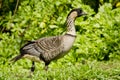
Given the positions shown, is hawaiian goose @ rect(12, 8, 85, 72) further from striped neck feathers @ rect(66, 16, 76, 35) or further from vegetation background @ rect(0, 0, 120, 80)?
vegetation background @ rect(0, 0, 120, 80)

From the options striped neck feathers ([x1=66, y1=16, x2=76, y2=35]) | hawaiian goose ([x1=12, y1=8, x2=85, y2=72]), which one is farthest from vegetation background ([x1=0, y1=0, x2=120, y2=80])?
hawaiian goose ([x1=12, y1=8, x2=85, y2=72])

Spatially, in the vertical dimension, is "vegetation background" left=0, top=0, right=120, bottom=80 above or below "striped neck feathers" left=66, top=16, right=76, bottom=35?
below

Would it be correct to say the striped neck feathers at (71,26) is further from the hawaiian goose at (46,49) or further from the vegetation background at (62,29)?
the vegetation background at (62,29)

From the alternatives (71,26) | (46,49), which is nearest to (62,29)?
(71,26)

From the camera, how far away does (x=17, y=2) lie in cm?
1379

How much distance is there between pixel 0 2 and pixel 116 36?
3.92 m

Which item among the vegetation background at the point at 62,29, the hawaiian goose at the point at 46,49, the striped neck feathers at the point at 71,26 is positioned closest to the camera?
the hawaiian goose at the point at 46,49

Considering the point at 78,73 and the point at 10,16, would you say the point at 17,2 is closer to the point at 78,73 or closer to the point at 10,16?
the point at 10,16

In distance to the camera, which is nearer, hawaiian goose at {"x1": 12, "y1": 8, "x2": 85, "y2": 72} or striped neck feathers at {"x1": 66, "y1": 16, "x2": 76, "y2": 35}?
hawaiian goose at {"x1": 12, "y1": 8, "x2": 85, "y2": 72}

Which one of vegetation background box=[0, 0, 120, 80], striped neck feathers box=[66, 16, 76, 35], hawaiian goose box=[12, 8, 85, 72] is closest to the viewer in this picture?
hawaiian goose box=[12, 8, 85, 72]

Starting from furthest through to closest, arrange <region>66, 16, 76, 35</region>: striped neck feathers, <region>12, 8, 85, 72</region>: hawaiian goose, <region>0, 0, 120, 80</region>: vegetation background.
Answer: <region>0, 0, 120, 80</region>: vegetation background → <region>66, 16, 76, 35</region>: striped neck feathers → <region>12, 8, 85, 72</region>: hawaiian goose

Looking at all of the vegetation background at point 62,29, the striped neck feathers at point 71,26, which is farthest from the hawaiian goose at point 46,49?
the vegetation background at point 62,29

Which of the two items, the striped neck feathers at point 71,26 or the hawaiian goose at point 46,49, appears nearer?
the hawaiian goose at point 46,49

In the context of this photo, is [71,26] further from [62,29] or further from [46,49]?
[62,29]
